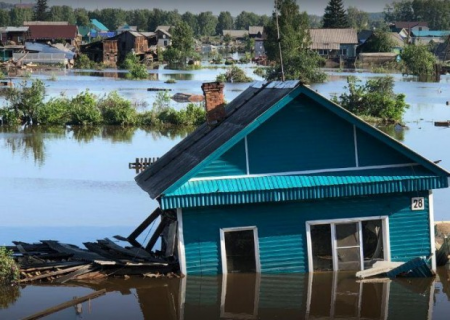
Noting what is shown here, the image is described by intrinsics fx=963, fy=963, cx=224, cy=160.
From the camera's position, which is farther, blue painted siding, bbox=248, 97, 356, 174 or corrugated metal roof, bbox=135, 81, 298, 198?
blue painted siding, bbox=248, 97, 356, 174

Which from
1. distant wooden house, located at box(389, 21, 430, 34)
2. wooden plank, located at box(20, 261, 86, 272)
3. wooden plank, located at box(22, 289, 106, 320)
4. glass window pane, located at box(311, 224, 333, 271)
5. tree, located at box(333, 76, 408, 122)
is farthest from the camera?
distant wooden house, located at box(389, 21, 430, 34)

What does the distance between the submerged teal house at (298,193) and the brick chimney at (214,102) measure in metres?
1.70

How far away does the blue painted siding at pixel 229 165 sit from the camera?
1914 cm

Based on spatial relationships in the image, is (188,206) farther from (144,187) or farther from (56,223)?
(56,223)

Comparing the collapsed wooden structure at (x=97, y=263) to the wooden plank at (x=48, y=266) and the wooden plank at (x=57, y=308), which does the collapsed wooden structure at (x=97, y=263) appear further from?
the wooden plank at (x=57, y=308)

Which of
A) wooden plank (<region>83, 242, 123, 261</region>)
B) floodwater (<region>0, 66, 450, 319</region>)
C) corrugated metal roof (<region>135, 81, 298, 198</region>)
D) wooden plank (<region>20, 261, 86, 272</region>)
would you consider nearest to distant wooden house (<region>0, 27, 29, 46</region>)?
floodwater (<region>0, 66, 450, 319</region>)

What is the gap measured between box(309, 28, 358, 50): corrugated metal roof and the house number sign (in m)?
111

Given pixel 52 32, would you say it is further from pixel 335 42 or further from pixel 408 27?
pixel 408 27

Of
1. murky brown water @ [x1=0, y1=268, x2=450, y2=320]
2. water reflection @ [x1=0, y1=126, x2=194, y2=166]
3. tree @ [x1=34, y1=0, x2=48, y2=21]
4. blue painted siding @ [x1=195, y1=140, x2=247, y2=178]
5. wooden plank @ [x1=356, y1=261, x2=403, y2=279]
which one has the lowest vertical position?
water reflection @ [x1=0, y1=126, x2=194, y2=166]

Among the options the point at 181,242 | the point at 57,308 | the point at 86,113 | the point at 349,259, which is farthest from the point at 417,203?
the point at 86,113

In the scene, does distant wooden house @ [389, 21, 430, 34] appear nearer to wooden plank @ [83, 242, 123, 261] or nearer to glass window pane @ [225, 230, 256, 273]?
wooden plank @ [83, 242, 123, 261]

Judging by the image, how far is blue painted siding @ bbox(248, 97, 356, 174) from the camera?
63.7ft

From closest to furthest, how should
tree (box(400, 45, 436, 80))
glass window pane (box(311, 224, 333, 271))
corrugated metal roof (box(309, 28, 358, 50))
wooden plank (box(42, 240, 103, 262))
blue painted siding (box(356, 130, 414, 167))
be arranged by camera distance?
blue painted siding (box(356, 130, 414, 167)), glass window pane (box(311, 224, 333, 271)), wooden plank (box(42, 240, 103, 262)), tree (box(400, 45, 436, 80)), corrugated metal roof (box(309, 28, 358, 50))

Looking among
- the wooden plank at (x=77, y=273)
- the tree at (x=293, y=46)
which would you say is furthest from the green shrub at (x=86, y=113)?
the wooden plank at (x=77, y=273)
